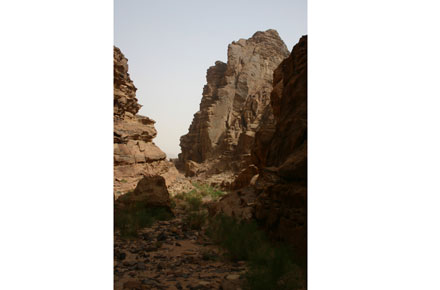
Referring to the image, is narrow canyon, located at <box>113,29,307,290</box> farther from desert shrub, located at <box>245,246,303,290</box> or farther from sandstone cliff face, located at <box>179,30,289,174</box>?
sandstone cliff face, located at <box>179,30,289,174</box>

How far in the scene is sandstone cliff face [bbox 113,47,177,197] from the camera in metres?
10.3

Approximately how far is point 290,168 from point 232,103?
980 inches

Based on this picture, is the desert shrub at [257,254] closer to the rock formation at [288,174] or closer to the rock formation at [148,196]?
the rock formation at [288,174]

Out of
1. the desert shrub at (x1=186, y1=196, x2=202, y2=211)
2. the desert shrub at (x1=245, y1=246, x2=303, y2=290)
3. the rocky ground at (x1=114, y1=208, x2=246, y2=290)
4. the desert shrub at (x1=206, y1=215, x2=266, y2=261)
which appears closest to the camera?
the desert shrub at (x1=245, y1=246, x2=303, y2=290)

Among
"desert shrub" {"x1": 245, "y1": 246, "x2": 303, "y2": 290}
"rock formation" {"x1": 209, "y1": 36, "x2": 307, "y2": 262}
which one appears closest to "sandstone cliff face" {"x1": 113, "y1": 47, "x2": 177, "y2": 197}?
"rock formation" {"x1": 209, "y1": 36, "x2": 307, "y2": 262}

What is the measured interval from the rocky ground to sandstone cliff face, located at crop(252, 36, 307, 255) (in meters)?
0.96

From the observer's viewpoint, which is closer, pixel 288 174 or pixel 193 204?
pixel 288 174

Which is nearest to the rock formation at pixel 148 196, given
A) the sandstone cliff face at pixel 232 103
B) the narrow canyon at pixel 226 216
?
the narrow canyon at pixel 226 216

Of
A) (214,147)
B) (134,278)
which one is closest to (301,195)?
(134,278)

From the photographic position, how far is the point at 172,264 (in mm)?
3707

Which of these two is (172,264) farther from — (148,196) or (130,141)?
(130,141)

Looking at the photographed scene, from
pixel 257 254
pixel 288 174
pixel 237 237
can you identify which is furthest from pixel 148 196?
pixel 288 174

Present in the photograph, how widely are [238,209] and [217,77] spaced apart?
27.1 meters
